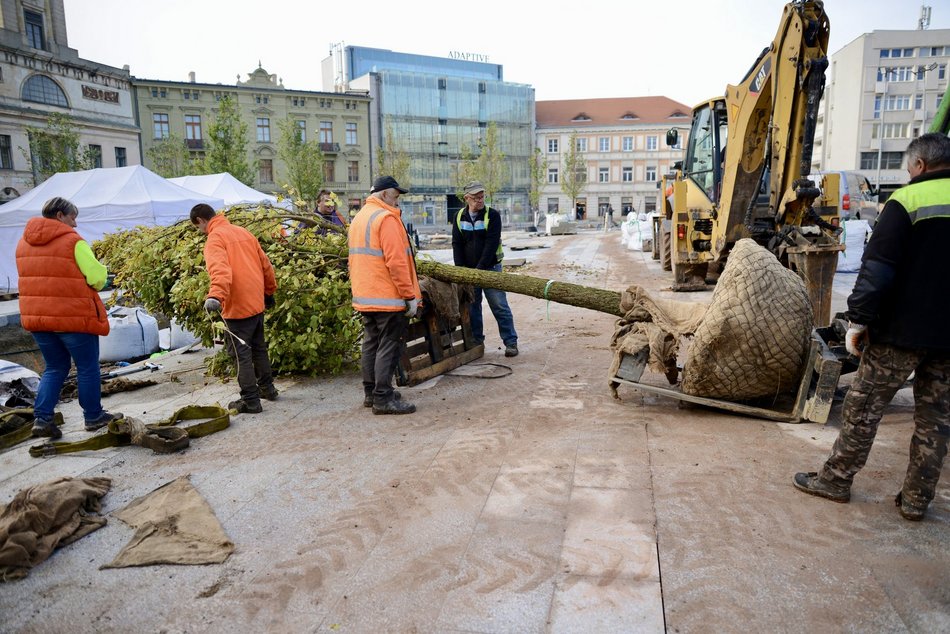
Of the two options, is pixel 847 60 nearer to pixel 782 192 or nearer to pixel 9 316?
pixel 782 192

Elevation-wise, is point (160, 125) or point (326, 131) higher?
point (326, 131)

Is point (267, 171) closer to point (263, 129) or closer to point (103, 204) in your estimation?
point (263, 129)

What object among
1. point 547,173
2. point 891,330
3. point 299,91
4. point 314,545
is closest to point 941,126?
point 891,330

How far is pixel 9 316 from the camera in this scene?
959 cm

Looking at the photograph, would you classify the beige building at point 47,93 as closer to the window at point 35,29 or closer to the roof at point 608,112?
the window at point 35,29

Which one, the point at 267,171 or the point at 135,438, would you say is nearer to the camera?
the point at 135,438

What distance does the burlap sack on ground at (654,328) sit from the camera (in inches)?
194

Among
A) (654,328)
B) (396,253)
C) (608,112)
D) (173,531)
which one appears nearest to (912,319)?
(654,328)

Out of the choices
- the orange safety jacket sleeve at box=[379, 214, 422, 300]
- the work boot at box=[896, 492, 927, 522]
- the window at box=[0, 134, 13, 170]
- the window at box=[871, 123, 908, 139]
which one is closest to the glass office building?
the window at box=[0, 134, 13, 170]

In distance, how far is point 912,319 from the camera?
9.96 feet

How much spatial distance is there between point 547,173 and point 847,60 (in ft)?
101

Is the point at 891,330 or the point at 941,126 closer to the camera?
the point at 891,330

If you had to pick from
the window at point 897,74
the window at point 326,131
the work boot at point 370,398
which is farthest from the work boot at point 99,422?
the window at point 897,74

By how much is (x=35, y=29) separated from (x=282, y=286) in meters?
44.4
